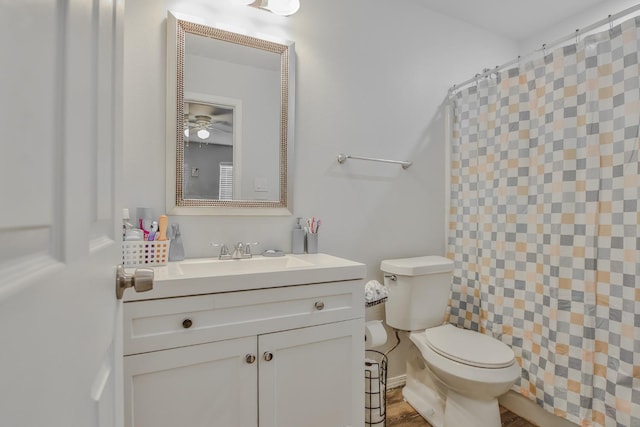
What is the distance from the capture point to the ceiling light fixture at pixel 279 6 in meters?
1.57

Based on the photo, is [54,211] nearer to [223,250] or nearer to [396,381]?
[223,250]

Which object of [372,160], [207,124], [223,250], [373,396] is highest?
[207,124]

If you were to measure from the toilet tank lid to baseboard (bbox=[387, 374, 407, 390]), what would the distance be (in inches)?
29.2

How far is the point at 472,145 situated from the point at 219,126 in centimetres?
156

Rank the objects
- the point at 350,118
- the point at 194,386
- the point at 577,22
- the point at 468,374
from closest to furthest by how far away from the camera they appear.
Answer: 1. the point at 194,386
2. the point at 468,374
3. the point at 350,118
4. the point at 577,22

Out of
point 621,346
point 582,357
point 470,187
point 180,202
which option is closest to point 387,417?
point 582,357

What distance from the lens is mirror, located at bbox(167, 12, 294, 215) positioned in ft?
4.87

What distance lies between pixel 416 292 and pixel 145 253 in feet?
4.57

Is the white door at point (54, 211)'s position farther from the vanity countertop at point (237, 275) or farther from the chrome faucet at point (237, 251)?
the chrome faucet at point (237, 251)

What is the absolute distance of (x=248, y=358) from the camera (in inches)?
44.6

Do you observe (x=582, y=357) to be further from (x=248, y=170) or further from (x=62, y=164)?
(x=62, y=164)

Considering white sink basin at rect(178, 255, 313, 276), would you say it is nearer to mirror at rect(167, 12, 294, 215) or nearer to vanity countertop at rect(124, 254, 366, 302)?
vanity countertop at rect(124, 254, 366, 302)

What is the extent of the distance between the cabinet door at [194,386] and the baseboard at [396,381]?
114cm

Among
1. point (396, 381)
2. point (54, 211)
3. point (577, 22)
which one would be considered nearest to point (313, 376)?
point (396, 381)
